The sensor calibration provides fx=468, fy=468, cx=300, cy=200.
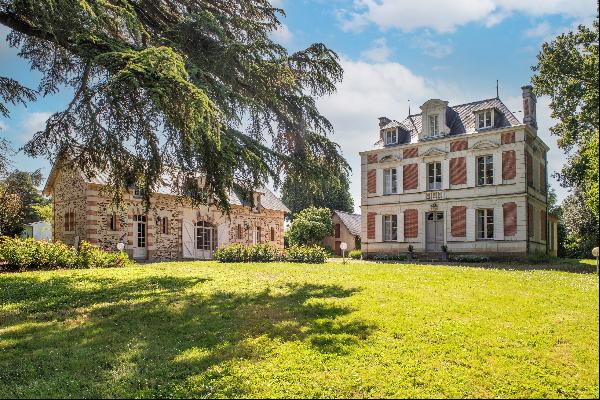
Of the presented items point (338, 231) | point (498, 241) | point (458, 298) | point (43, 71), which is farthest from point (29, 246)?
point (338, 231)

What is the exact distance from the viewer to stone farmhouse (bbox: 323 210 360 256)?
3762cm

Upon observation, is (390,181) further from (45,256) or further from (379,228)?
(45,256)

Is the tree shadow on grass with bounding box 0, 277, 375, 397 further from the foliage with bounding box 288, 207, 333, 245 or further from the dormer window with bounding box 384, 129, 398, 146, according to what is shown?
the foliage with bounding box 288, 207, 333, 245

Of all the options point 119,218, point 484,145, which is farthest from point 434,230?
point 119,218

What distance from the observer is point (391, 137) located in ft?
83.3

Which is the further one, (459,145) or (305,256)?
(459,145)

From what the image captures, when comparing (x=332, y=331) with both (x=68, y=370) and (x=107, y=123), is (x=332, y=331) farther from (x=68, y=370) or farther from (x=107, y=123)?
(x=107, y=123)

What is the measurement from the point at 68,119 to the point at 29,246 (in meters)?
6.08

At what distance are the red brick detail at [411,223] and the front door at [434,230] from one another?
50 cm

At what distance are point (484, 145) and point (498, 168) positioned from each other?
4.19ft

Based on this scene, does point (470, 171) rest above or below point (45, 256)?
above

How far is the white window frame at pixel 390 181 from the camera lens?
24794mm

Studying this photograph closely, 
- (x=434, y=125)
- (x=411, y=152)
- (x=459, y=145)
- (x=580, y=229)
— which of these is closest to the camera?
(x=580, y=229)

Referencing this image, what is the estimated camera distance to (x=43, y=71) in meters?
12.0
